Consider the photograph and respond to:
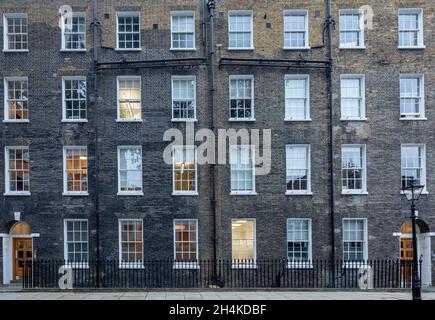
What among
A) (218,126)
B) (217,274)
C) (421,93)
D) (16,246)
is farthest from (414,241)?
(16,246)

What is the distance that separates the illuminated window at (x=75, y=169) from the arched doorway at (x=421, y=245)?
16.7 meters

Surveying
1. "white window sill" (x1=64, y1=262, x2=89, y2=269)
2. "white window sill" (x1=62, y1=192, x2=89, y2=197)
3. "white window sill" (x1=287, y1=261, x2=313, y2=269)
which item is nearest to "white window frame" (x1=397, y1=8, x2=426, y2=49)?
"white window sill" (x1=287, y1=261, x2=313, y2=269)

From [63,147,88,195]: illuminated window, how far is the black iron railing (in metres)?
3.76

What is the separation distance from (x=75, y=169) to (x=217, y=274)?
9028mm

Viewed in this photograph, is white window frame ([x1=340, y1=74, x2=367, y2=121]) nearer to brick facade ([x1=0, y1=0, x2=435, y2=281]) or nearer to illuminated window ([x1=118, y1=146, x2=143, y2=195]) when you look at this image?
brick facade ([x1=0, y1=0, x2=435, y2=281])

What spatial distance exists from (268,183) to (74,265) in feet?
34.6

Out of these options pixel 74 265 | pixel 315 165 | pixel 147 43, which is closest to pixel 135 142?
pixel 147 43

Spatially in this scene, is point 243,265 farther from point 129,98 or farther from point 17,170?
point 17,170

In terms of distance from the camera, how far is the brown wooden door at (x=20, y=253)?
20.1m

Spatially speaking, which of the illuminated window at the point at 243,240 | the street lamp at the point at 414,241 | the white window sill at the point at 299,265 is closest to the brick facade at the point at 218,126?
the illuminated window at the point at 243,240

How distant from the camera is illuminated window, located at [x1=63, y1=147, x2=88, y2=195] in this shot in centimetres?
1978

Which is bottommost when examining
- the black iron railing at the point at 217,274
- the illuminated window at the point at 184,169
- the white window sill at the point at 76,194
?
the black iron railing at the point at 217,274

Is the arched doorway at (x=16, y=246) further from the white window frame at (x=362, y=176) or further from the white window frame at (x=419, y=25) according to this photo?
the white window frame at (x=419, y=25)

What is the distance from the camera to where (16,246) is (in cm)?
2023
